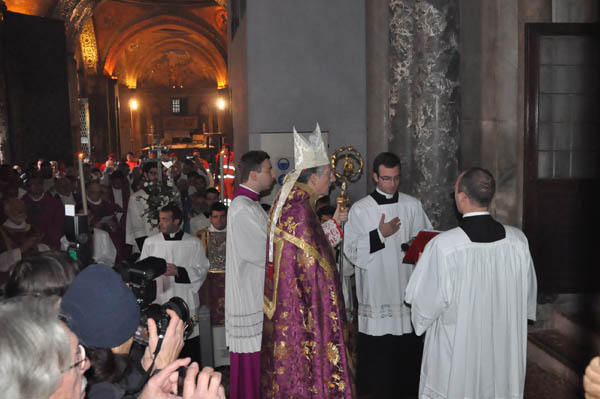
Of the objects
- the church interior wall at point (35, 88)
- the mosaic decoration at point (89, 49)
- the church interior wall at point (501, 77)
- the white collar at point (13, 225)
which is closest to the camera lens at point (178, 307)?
the white collar at point (13, 225)

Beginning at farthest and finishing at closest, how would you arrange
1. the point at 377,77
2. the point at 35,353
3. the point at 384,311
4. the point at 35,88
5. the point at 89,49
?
the point at 89,49 → the point at 35,88 → the point at 377,77 → the point at 384,311 → the point at 35,353

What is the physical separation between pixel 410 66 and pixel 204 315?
3.53 m

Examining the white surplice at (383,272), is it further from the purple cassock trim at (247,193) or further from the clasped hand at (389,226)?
the purple cassock trim at (247,193)

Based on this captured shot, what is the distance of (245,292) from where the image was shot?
13.2 feet

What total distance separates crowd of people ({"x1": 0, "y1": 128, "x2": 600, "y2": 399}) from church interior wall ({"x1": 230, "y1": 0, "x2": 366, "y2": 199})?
6.70ft

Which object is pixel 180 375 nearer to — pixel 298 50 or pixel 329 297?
pixel 329 297

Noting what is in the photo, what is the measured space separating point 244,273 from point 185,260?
0.98 meters

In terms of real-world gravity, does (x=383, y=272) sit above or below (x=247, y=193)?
below

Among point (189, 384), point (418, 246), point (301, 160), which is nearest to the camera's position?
point (189, 384)

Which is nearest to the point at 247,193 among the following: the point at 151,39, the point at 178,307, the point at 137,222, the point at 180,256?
the point at 180,256

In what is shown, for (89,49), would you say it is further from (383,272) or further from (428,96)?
(383,272)

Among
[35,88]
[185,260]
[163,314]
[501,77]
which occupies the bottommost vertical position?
[185,260]

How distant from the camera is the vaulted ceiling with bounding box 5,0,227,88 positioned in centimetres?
2333

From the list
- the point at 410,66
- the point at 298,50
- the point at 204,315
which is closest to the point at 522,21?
the point at 410,66
